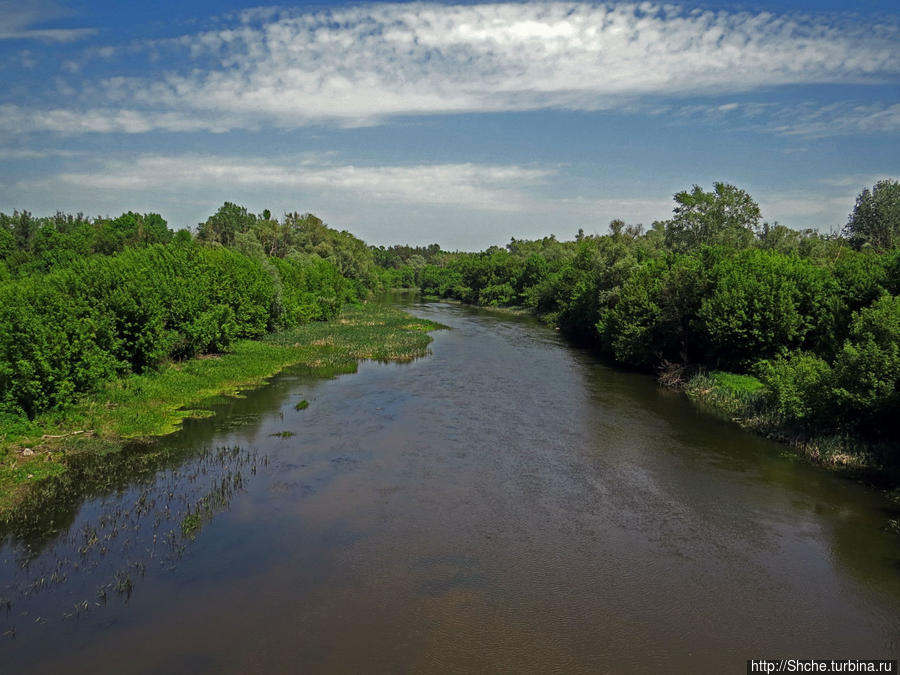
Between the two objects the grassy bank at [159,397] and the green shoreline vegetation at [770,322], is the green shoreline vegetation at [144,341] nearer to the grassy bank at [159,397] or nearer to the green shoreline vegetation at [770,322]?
the grassy bank at [159,397]

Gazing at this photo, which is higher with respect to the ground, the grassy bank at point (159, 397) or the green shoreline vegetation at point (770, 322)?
the green shoreline vegetation at point (770, 322)

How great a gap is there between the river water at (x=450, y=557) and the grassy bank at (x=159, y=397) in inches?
82.1

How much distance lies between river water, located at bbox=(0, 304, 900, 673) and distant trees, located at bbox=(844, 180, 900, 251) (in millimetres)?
44232

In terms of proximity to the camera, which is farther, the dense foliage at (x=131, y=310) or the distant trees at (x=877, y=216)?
the distant trees at (x=877, y=216)

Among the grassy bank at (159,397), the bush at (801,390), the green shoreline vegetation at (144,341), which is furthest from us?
the bush at (801,390)

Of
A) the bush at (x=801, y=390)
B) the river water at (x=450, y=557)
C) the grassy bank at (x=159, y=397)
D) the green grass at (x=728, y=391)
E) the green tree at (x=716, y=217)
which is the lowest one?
the river water at (x=450, y=557)

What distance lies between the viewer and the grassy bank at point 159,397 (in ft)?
69.6

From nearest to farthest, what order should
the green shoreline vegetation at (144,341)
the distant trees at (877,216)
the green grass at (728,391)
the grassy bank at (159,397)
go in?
the grassy bank at (159,397) < the green shoreline vegetation at (144,341) < the green grass at (728,391) < the distant trees at (877,216)

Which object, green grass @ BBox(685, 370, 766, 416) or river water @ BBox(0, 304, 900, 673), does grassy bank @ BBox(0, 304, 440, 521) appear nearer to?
river water @ BBox(0, 304, 900, 673)

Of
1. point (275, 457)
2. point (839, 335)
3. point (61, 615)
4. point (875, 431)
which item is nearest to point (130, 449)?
point (275, 457)

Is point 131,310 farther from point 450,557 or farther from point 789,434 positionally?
point 789,434

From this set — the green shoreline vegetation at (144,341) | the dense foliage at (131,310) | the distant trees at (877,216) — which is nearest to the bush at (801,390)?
the green shoreline vegetation at (144,341)

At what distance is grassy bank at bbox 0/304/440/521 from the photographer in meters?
21.2

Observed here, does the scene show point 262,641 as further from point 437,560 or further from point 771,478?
point 771,478
